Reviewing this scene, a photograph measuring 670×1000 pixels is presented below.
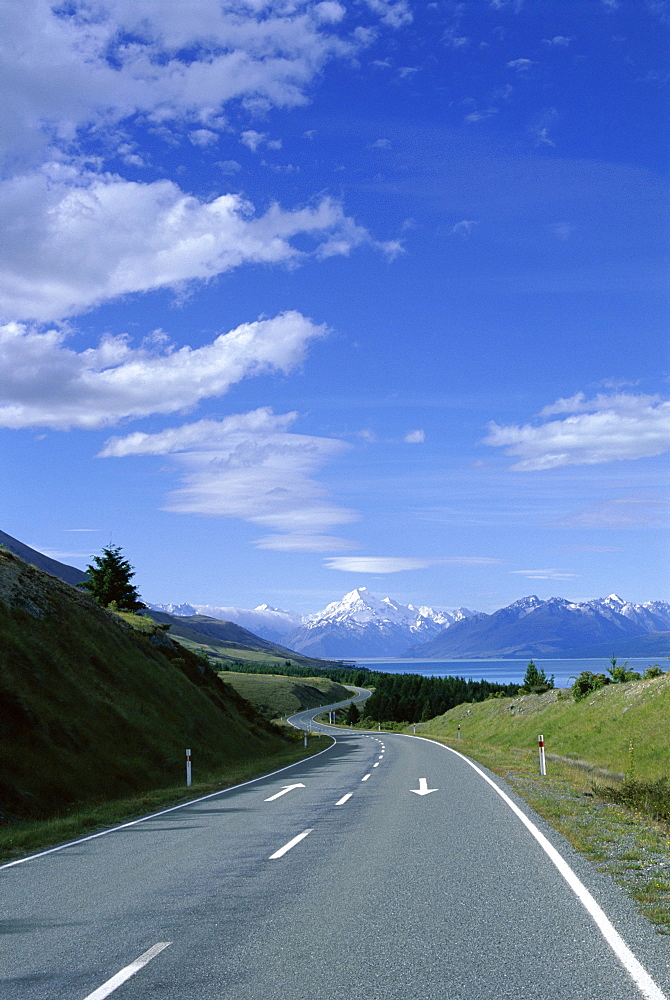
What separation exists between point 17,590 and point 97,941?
23515mm

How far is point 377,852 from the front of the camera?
1088 cm

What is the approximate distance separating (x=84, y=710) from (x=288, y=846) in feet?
49.0

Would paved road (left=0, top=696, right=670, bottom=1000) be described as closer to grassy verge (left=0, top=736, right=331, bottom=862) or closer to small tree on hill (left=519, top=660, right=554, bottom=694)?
grassy verge (left=0, top=736, right=331, bottom=862)

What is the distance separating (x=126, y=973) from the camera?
5.86 m

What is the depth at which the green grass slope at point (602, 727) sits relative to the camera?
102ft

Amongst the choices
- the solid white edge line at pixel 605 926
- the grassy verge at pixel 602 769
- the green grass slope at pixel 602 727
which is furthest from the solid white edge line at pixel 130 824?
the green grass slope at pixel 602 727

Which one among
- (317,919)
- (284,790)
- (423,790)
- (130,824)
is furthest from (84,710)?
(317,919)

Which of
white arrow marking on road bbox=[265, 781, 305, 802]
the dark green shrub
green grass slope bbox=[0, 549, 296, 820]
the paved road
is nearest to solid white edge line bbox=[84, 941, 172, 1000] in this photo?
the paved road

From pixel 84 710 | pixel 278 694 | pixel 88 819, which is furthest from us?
pixel 278 694

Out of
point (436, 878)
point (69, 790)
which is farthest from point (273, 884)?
point (69, 790)

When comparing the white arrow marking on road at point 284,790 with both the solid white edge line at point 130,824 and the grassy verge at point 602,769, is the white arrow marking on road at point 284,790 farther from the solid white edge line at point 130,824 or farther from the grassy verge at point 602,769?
the grassy verge at point 602,769

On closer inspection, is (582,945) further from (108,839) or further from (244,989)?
(108,839)

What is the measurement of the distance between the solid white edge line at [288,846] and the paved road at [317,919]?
0.07 metres

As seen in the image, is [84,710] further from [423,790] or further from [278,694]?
[278,694]
